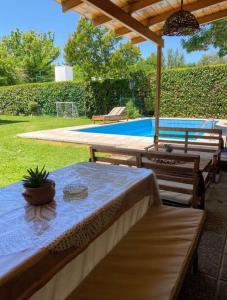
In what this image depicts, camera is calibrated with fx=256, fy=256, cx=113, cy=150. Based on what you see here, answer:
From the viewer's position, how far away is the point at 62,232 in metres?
1.11

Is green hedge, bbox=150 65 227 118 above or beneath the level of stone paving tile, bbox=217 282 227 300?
above

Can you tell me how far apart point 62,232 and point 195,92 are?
36.9 feet

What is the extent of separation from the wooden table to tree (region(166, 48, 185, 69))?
31805 millimetres

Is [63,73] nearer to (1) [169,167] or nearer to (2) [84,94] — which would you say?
(2) [84,94]

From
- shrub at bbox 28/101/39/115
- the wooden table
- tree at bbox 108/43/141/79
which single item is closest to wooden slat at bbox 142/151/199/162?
the wooden table

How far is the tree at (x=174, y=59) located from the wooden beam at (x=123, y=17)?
28.4 m

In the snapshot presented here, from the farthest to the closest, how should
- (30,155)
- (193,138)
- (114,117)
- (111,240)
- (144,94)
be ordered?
1. (144,94)
2. (114,117)
3. (30,155)
4. (193,138)
5. (111,240)

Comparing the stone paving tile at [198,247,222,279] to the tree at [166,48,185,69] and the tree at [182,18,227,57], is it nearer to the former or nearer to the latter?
the tree at [182,18,227,57]

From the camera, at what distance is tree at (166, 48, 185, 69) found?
31.2 meters

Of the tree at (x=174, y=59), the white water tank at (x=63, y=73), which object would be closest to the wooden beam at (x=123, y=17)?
the white water tank at (x=63, y=73)

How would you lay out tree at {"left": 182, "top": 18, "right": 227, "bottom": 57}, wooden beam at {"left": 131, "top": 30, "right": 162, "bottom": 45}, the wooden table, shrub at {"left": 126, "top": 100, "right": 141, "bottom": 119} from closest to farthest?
→ 1. the wooden table
2. wooden beam at {"left": 131, "top": 30, "right": 162, "bottom": 45}
3. tree at {"left": 182, "top": 18, "right": 227, "bottom": 57}
4. shrub at {"left": 126, "top": 100, "right": 141, "bottom": 119}

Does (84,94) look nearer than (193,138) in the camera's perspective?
No

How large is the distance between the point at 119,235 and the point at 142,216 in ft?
1.18

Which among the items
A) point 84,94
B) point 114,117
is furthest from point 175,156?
point 84,94
